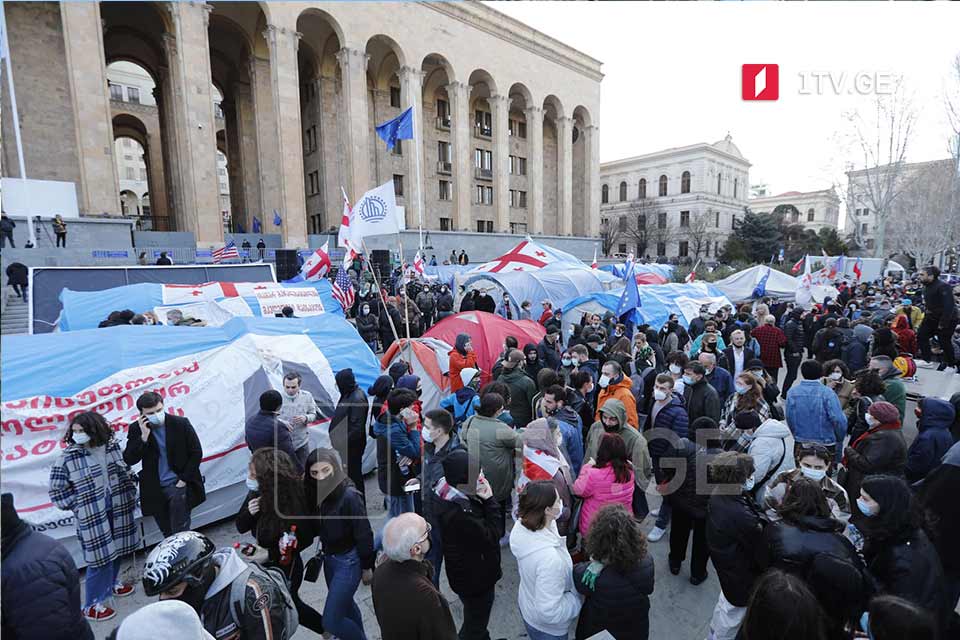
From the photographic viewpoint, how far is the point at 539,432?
13.2ft

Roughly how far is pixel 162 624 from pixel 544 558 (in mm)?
1944

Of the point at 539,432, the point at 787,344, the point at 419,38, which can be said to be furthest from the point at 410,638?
the point at 419,38

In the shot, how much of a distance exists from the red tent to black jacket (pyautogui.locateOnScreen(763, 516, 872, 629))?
18.7ft

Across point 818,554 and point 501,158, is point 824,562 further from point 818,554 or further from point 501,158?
point 501,158

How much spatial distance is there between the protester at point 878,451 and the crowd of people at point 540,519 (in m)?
0.02

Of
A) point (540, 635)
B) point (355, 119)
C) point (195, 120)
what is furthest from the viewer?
point (355, 119)

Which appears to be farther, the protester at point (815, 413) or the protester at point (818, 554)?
the protester at point (815, 413)

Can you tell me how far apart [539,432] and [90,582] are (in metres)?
4.00

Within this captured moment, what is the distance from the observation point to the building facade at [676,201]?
59.6 m

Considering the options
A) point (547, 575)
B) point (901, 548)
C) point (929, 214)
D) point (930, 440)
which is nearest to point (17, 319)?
point (547, 575)

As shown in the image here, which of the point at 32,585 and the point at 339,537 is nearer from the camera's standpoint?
the point at 32,585

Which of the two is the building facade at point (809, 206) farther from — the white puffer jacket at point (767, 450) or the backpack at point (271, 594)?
the backpack at point (271, 594)

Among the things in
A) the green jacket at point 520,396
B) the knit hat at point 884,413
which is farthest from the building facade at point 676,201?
the knit hat at point 884,413

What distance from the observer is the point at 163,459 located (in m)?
4.20
